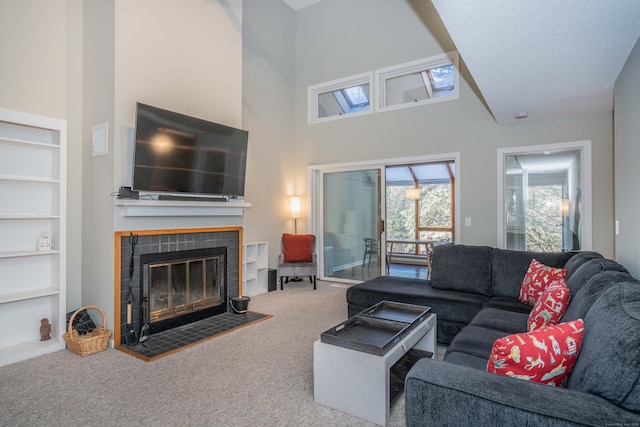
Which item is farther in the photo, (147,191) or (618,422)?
(147,191)

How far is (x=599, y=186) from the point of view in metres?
4.05

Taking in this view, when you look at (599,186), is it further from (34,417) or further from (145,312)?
(34,417)

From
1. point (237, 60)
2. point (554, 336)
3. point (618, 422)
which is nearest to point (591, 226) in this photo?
point (554, 336)

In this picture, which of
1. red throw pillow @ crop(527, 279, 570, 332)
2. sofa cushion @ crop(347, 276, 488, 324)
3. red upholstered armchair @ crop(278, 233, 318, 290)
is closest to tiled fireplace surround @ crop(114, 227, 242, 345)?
red upholstered armchair @ crop(278, 233, 318, 290)

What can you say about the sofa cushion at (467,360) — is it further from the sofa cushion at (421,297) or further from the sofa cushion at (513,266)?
the sofa cushion at (513,266)

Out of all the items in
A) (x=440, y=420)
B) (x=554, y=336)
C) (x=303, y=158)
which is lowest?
(x=440, y=420)

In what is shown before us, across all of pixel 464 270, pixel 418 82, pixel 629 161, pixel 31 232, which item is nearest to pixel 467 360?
pixel 464 270

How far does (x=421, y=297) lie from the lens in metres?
3.28

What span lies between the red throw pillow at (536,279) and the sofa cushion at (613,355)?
1557mm

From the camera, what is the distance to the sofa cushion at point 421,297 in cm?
310

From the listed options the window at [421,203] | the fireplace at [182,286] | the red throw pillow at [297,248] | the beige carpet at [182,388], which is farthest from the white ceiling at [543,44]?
the window at [421,203]

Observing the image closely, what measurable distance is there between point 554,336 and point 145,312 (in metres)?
3.39

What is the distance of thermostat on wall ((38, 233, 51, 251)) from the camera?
318 centimetres

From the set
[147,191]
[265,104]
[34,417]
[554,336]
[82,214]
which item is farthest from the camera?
[265,104]
